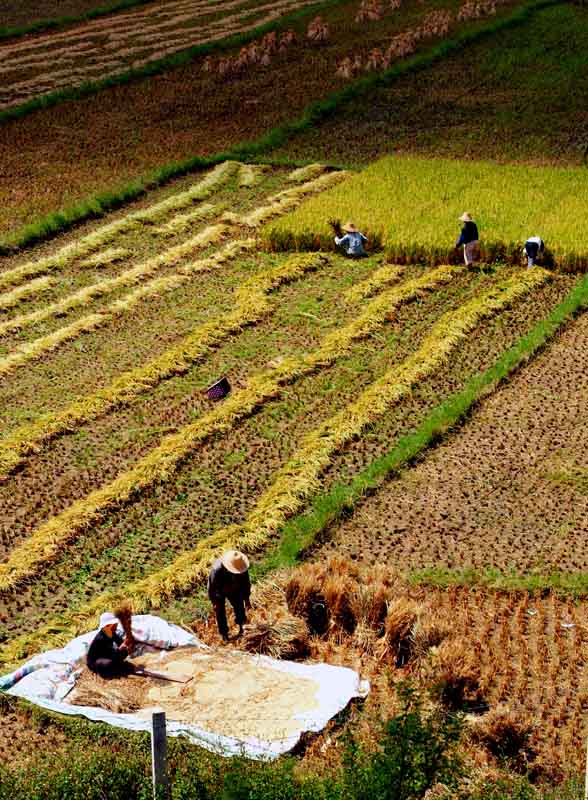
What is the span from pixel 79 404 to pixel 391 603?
6739 mm

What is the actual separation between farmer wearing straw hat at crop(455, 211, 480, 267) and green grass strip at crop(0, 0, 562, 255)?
7672mm

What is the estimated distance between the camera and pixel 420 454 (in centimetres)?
1627

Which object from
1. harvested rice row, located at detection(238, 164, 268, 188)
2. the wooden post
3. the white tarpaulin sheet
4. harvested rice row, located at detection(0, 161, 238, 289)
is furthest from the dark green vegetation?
the wooden post

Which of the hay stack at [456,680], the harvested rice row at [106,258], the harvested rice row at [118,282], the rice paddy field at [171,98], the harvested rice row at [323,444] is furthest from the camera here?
the rice paddy field at [171,98]

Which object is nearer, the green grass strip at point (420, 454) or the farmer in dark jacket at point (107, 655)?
the farmer in dark jacket at point (107, 655)

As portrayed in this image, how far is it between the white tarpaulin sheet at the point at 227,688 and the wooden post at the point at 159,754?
3.18 ft

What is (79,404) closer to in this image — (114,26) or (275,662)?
(275,662)

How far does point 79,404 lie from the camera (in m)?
17.7

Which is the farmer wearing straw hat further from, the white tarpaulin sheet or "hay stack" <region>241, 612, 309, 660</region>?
the white tarpaulin sheet

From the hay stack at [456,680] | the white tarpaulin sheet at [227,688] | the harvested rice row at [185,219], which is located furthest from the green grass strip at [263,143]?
the hay stack at [456,680]

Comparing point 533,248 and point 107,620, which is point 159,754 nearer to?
point 107,620

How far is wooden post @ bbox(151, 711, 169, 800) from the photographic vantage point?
31.0 feet

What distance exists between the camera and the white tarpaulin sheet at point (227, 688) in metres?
10.9

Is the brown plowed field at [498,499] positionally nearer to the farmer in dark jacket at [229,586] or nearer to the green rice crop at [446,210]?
the farmer in dark jacket at [229,586]
